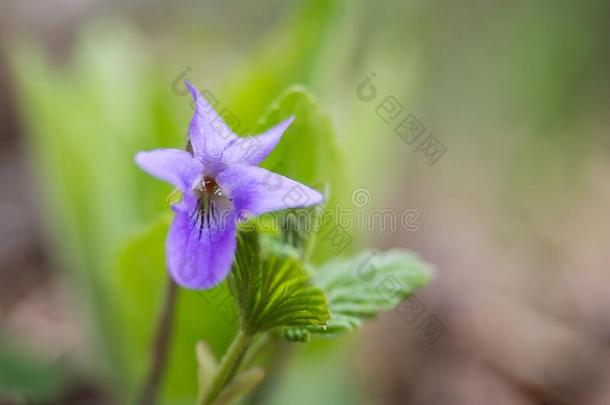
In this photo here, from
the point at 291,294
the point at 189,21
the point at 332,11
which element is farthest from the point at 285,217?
the point at 189,21

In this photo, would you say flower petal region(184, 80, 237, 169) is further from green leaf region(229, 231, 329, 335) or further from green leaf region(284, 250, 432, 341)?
green leaf region(284, 250, 432, 341)

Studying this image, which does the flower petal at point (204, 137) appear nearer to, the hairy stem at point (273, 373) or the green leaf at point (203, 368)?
the green leaf at point (203, 368)

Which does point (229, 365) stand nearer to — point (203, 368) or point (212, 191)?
point (203, 368)

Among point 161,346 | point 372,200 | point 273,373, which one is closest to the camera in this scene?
point 161,346

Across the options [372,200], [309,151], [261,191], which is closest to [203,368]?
[261,191]

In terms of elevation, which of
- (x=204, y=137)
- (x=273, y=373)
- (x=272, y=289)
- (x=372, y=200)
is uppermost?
(x=372, y=200)

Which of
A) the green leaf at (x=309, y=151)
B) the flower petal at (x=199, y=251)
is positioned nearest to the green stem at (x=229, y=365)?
the flower petal at (x=199, y=251)

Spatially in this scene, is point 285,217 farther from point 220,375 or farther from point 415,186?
point 415,186
